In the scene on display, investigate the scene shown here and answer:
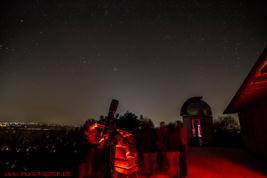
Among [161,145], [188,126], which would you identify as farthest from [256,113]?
[188,126]

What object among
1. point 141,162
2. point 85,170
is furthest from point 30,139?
point 85,170

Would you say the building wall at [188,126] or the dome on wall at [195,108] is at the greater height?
the dome on wall at [195,108]

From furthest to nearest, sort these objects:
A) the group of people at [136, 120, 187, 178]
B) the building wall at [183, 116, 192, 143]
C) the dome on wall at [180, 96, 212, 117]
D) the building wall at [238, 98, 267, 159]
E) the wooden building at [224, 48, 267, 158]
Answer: the dome on wall at [180, 96, 212, 117] < the building wall at [183, 116, 192, 143] < the building wall at [238, 98, 267, 159] < the wooden building at [224, 48, 267, 158] < the group of people at [136, 120, 187, 178]

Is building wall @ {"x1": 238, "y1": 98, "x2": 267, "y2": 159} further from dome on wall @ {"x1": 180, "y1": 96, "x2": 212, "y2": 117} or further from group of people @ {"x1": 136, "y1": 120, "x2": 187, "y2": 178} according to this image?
dome on wall @ {"x1": 180, "y1": 96, "x2": 212, "y2": 117}

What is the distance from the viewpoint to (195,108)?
18.5 metres

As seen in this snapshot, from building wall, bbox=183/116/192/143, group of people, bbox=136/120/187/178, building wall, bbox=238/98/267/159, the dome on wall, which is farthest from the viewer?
the dome on wall

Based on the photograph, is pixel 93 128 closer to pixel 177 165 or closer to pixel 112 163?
pixel 112 163

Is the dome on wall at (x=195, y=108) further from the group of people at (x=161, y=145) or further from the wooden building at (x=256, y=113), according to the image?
the group of people at (x=161, y=145)

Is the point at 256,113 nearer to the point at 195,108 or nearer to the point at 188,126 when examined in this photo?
the point at 188,126

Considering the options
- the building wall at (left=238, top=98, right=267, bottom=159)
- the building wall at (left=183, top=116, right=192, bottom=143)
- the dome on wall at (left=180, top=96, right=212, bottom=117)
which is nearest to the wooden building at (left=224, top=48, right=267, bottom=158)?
the building wall at (left=238, top=98, right=267, bottom=159)

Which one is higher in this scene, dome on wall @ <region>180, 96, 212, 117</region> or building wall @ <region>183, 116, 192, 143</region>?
dome on wall @ <region>180, 96, 212, 117</region>

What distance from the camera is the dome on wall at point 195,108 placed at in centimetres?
1812

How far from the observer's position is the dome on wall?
18.1m

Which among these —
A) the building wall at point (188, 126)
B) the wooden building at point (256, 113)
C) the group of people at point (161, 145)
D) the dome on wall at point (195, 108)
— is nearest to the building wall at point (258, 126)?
the wooden building at point (256, 113)
